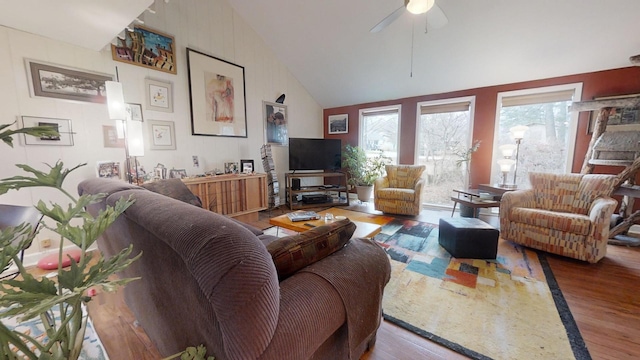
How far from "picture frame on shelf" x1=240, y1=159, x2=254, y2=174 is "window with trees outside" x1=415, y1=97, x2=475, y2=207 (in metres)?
2.94

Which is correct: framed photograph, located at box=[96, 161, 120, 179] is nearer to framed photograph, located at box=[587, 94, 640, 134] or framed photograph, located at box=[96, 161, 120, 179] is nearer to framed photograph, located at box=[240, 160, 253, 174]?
framed photograph, located at box=[240, 160, 253, 174]

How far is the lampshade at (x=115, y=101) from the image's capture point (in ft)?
7.57

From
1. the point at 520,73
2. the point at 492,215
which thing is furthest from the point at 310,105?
the point at 492,215

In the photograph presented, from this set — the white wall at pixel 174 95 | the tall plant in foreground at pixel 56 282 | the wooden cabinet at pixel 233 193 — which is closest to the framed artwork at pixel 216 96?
the white wall at pixel 174 95

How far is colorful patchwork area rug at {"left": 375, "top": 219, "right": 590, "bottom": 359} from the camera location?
1422mm

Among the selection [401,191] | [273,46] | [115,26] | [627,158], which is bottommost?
[401,191]

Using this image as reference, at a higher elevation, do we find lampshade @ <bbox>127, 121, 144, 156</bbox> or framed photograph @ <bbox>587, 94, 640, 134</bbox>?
framed photograph @ <bbox>587, 94, 640, 134</bbox>

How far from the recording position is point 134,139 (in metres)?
2.54

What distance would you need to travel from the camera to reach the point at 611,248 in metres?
2.67

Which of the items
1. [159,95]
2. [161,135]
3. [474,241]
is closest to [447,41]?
[474,241]

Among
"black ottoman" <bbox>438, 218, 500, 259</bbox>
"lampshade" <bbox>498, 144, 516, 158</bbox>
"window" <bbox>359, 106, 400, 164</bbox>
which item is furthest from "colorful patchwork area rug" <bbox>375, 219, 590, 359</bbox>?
"window" <bbox>359, 106, 400, 164</bbox>

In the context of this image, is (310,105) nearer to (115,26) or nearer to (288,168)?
(288,168)

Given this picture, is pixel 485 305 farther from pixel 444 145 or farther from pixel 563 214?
pixel 444 145

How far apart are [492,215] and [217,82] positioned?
15.5 feet
